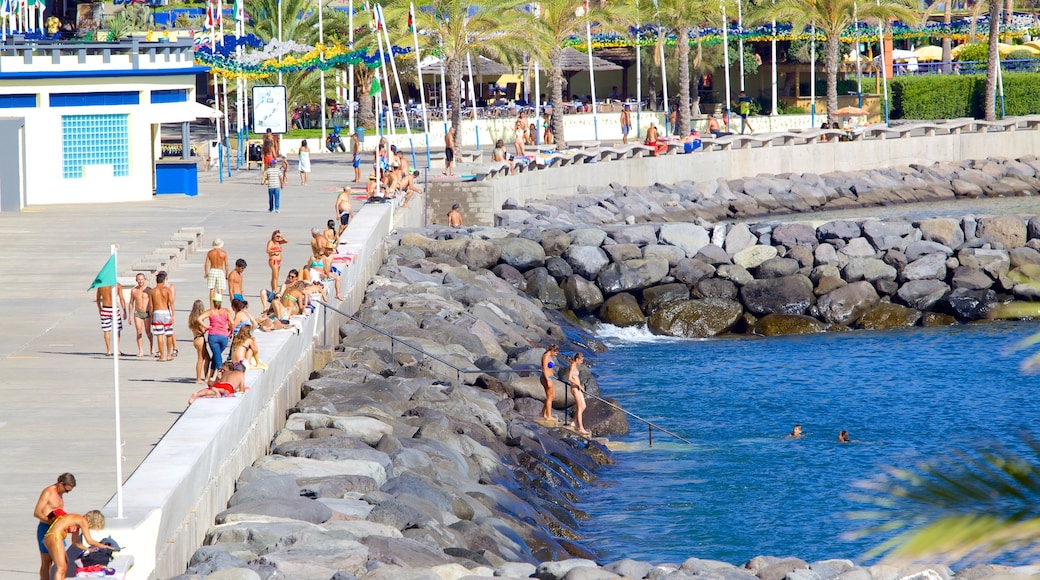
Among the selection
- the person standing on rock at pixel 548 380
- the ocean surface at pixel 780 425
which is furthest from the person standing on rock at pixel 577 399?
the ocean surface at pixel 780 425

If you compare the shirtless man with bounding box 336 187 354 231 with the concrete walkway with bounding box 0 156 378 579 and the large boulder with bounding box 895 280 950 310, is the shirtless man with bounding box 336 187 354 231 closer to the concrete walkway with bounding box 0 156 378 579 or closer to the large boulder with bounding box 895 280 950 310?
the concrete walkway with bounding box 0 156 378 579

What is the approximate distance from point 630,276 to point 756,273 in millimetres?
2897

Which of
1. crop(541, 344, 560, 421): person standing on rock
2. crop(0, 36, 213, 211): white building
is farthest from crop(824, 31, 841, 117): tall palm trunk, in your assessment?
crop(541, 344, 560, 421): person standing on rock

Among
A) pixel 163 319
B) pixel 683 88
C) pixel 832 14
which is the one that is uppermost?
pixel 832 14

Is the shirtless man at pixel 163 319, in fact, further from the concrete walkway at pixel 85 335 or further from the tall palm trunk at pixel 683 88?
the tall palm trunk at pixel 683 88

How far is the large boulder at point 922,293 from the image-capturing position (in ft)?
100

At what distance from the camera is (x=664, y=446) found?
67.5 feet

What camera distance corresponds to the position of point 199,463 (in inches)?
472

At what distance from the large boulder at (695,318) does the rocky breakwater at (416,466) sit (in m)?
4.22

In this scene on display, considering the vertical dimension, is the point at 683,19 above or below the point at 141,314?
above

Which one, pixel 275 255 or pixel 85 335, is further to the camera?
pixel 275 255

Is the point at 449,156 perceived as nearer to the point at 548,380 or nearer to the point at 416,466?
the point at 548,380

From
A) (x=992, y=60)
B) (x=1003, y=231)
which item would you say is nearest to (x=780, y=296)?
(x=1003, y=231)

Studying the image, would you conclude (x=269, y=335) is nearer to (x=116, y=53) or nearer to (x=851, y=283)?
(x=851, y=283)
